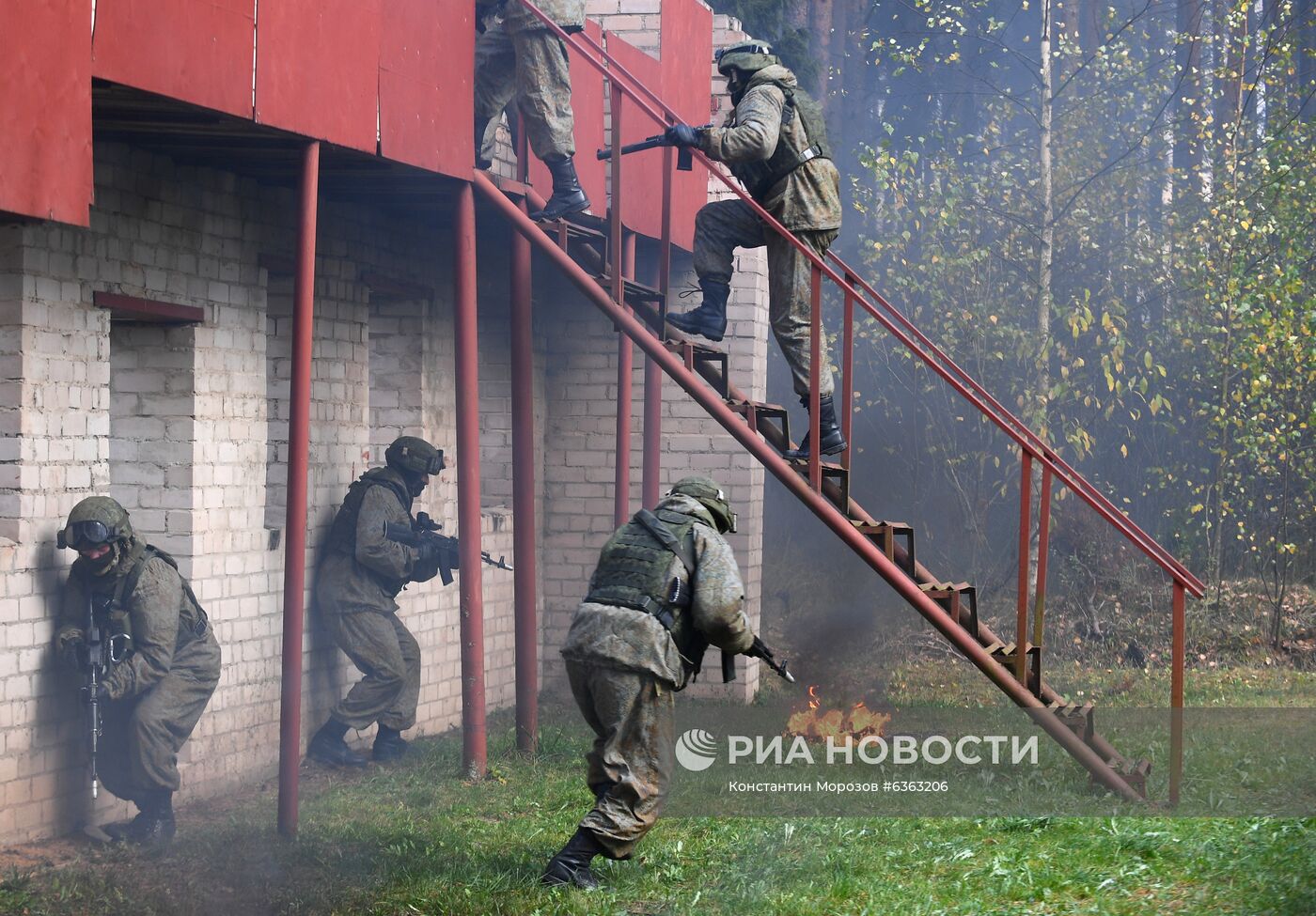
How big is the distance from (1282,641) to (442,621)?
7743mm

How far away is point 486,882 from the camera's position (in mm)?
5648

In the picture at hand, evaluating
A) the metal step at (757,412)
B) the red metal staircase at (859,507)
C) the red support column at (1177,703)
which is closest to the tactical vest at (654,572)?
the red metal staircase at (859,507)

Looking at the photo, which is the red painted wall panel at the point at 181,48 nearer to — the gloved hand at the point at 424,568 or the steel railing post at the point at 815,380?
the steel railing post at the point at 815,380

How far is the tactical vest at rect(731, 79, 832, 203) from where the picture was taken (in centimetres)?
757

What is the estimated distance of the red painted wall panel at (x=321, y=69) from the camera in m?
6.35

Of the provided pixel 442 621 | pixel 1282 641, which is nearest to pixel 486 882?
pixel 442 621

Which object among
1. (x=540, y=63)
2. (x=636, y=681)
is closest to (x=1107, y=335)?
(x=540, y=63)

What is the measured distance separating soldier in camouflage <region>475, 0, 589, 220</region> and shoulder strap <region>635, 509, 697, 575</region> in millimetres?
2907

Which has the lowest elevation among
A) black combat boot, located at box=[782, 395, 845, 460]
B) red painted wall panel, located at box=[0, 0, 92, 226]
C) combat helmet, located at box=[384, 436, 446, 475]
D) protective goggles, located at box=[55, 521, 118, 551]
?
protective goggles, located at box=[55, 521, 118, 551]

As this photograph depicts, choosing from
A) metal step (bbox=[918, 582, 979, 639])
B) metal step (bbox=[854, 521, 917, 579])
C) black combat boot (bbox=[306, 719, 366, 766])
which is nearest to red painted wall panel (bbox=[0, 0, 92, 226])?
black combat boot (bbox=[306, 719, 366, 766])

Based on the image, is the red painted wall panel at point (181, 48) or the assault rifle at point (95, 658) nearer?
the red painted wall panel at point (181, 48)

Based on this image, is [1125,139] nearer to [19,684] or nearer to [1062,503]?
[1062,503]

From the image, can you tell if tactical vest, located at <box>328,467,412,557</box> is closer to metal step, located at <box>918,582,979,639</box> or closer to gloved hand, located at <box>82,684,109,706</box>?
gloved hand, located at <box>82,684,109,706</box>

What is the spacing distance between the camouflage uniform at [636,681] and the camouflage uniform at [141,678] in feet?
6.94
